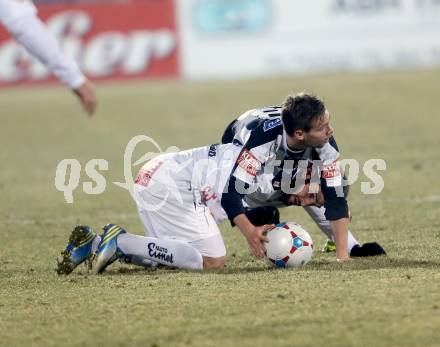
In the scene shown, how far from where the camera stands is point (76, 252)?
7.46 meters

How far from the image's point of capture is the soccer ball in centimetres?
731

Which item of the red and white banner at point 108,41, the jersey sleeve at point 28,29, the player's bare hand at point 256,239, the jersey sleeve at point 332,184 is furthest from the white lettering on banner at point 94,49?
the jersey sleeve at point 28,29

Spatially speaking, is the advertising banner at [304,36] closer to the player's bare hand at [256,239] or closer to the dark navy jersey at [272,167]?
the dark navy jersey at [272,167]

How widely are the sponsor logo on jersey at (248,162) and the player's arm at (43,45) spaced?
4.92 ft

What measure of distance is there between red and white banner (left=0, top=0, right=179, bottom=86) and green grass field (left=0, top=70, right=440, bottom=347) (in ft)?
22.3

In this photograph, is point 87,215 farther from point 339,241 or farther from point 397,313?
point 397,313

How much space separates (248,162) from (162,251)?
914 millimetres

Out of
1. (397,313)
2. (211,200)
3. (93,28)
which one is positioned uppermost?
(93,28)

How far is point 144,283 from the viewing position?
6973 mm

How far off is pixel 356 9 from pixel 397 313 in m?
20.0

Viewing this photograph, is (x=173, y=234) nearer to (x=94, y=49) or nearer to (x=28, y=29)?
(x=28, y=29)

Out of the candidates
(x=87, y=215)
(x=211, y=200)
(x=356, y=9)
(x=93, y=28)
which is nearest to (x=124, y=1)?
(x=93, y=28)

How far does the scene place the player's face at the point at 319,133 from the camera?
282 inches

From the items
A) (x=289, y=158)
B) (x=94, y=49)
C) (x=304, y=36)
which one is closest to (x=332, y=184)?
(x=289, y=158)
